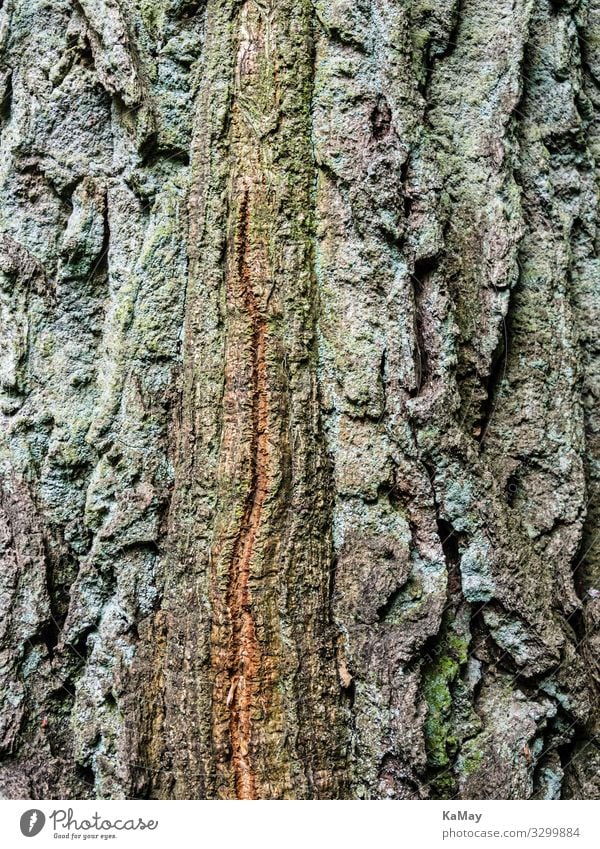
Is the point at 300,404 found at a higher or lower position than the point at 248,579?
higher

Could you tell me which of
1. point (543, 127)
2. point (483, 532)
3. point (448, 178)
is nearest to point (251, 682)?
point (483, 532)

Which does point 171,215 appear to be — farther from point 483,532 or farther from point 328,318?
point 483,532
